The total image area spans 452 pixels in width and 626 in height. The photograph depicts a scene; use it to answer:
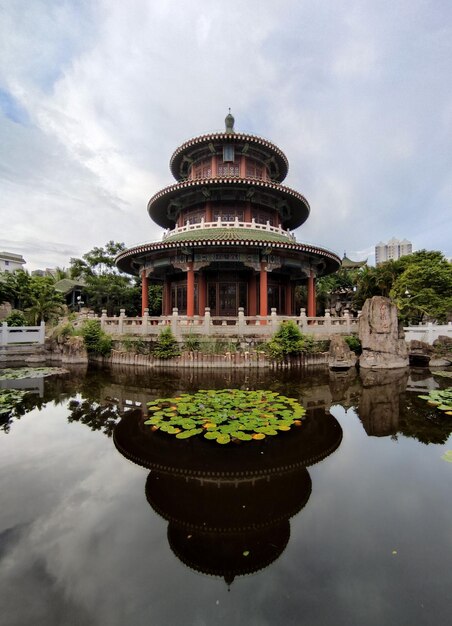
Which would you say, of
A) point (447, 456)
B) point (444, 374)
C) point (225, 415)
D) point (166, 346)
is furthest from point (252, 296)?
point (447, 456)

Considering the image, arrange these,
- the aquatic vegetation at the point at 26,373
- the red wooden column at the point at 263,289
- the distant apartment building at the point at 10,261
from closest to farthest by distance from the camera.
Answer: the aquatic vegetation at the point at 26,373, the red wooden column at the point at 263,289, the distant apartment building at the point at 10,261

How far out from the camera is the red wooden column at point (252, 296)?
64.6 feet

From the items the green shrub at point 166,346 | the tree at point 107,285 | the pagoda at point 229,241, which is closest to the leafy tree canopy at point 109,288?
the tree at point 107,285

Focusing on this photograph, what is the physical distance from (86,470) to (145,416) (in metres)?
2.61

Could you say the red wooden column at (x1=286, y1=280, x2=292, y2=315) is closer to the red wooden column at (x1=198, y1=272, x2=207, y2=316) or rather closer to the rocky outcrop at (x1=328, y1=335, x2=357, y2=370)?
the red wooden column at (x1=198, y1=272, x2=207, y2=316)

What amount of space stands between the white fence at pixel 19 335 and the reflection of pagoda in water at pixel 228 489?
13.3 m

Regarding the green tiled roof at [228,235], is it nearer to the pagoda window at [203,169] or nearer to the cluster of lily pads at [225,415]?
the pagoda window at [203,169]

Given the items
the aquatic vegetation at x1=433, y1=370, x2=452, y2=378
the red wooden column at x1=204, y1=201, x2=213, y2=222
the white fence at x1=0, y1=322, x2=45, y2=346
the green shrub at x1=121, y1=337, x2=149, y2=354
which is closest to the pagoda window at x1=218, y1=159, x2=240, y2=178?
the red wooden column at x1=204, y1=201, x2=213, y2=222

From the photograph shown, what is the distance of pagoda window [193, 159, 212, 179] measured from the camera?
21.8 m

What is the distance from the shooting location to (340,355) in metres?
14.7

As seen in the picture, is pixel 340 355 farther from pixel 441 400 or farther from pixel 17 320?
pixel 17 320

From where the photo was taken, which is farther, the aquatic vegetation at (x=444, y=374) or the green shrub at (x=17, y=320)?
the green shrub at (x=17, y=320)

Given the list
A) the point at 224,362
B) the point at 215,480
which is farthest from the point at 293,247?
the point at 215,480

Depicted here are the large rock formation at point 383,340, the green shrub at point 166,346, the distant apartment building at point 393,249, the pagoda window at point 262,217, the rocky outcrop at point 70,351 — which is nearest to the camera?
the large rock formation at point 383,340
